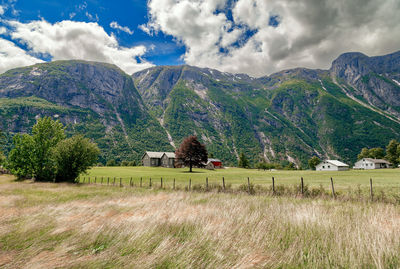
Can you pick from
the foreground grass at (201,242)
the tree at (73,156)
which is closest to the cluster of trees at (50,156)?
the tree at (73,156)

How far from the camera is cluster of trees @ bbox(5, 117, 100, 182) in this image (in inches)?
1384

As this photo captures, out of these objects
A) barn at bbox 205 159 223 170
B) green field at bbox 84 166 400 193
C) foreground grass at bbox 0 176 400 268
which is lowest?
barn at bbox 205 159 223 170

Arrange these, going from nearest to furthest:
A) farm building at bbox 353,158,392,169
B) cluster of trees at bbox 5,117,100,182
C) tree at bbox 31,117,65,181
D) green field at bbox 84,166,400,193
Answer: green field at bbox 84,166,400,193, cluster of trees at bbox 5,117,100,182, tree at bbox 31,117,65,181, farm building at bbox 353,158,392,169

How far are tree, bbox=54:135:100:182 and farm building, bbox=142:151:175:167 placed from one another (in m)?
70.1

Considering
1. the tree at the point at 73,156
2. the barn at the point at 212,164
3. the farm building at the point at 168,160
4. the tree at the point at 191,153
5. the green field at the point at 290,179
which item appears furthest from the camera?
the barn at the point at 212,164

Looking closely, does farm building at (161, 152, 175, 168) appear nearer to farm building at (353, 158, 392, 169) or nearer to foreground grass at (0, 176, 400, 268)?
A: foreground grass at (0, 176, 400, 268)

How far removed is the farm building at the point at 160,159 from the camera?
350 feet

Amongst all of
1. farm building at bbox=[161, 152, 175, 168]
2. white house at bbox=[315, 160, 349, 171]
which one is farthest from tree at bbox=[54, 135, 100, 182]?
white house at bbox=[315, 160, 349, 171]

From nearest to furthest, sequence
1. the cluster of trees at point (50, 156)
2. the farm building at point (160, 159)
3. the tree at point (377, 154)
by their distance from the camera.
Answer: the cluster of trees at point (50, 156) → the farm building at point (160, 159) → the tree at point (377, 154)

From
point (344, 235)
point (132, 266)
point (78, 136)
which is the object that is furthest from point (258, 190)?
point (78, 136)

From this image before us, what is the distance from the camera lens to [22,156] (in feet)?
123

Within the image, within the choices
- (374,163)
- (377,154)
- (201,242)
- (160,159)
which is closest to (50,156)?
(201,242)

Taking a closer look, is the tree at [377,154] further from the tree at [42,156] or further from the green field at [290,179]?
the tree at [42,156]

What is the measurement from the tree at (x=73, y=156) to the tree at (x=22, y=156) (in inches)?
253
